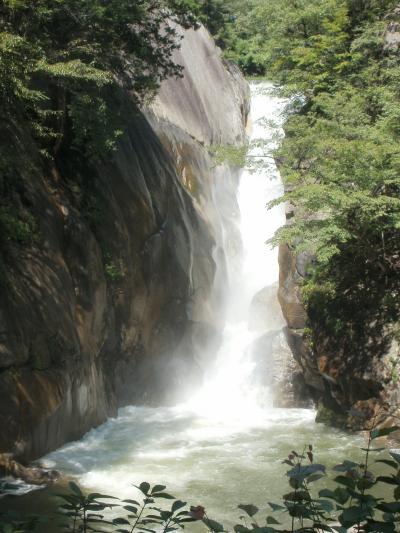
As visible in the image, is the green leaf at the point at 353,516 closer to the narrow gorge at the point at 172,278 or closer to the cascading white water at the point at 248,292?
the narrow gorge at the point at 172,278

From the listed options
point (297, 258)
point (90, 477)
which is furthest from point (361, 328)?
point (90, 477)

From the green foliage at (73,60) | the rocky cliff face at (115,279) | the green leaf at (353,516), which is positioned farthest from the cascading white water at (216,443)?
the green foliage at (73,60)

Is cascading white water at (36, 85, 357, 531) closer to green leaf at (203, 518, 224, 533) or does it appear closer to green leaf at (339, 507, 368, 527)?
green leaf at (203, 518, 224, 533)

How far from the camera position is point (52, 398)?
29.5 ft

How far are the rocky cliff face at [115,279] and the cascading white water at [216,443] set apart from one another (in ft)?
1.94

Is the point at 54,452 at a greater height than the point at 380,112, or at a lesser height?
lesser

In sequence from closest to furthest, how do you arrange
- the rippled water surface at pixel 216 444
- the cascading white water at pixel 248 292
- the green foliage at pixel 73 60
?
the rippled water surface at pixel 216 444
the green foliage at pixel 73 60
the cascading white water at pixel 248 292

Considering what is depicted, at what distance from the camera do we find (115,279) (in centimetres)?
1277

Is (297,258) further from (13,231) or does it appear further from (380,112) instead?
(13,231)

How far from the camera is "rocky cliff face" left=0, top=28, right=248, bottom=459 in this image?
8828 millimetres

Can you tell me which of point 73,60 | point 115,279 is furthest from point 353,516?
point 115,279

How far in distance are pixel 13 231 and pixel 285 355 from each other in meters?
8.73

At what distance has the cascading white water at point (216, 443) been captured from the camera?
324 inches

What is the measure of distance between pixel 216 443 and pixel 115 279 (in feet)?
13.5
